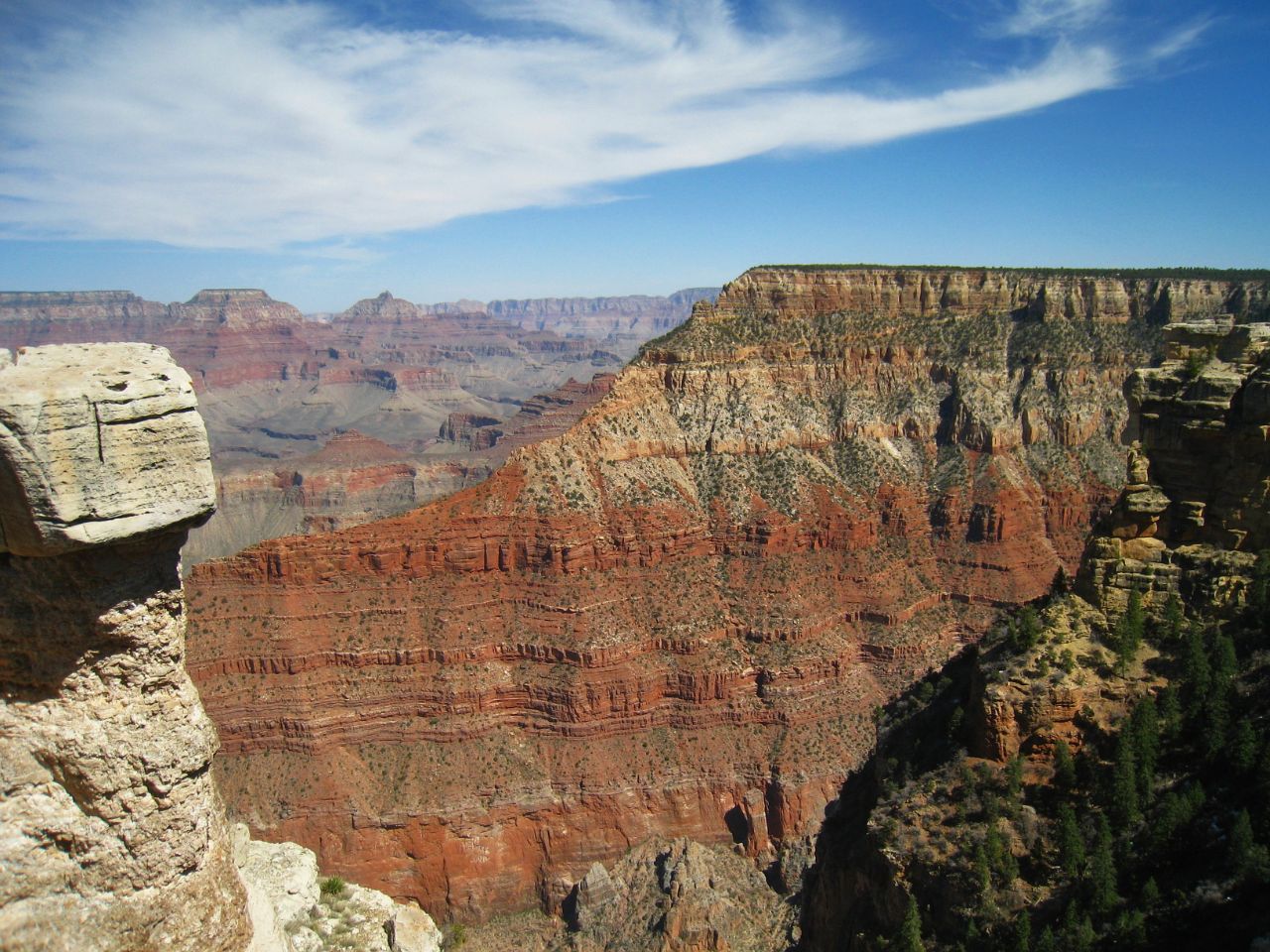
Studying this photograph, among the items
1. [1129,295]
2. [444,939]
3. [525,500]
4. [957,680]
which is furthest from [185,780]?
[1129,295]

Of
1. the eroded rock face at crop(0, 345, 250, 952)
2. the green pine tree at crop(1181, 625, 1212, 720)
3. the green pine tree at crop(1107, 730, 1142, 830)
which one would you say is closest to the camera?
the eroded rock face at crop(0, 345, 250, 952)

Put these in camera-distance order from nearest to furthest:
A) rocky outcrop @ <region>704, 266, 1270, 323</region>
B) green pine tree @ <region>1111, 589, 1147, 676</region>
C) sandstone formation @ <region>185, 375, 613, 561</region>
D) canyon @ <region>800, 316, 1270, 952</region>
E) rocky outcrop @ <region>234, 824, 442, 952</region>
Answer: rocky outcrop @ <region>234, 824, 442, 952</region> → canyon @ <region>800, 316, 1270, 952</region> → green pine tree @ <region>1111, 589, 1147, 676</region> → rocky outcrop @ <region>704, 266, 1270, 323</region> → sandstone formation @ <region>185, 375, 613, 561</region>

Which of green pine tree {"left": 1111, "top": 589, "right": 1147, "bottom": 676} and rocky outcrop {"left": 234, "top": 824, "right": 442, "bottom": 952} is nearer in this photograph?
rocky outcrop {"left": 234, "top": 824, "right": 442, "bottom": 952}

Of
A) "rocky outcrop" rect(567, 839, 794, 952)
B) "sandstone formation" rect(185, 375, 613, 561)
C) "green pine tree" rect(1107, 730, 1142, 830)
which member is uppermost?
"green pine tree" rect(1107, 730, 1142, 830)

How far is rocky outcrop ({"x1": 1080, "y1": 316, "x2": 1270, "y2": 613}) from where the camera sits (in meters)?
25.5

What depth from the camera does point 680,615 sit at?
54.4m

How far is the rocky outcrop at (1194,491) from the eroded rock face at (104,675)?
2680cm

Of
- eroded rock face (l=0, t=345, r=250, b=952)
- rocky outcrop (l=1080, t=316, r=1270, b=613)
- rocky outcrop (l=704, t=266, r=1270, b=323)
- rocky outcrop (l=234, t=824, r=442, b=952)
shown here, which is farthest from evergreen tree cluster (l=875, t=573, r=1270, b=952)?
rocky outcrop (l=704, t=266, r=1270, b=323)

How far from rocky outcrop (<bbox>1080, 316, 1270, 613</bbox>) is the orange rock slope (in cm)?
2847

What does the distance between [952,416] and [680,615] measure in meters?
34.1

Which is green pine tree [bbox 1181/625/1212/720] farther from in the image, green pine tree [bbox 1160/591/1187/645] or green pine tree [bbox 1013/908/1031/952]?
green pine tree [bbox 1013/908/1031/952]

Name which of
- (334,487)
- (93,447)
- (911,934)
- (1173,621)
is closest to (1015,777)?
(911,934)

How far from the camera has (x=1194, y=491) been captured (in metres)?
26.8

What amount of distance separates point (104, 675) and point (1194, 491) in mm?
30238
